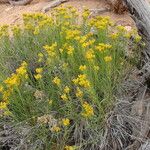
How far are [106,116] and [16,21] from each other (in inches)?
137

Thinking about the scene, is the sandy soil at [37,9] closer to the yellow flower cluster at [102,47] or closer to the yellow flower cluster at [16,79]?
the yellow flower cluster at [102,47]

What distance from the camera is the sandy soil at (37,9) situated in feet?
20.2

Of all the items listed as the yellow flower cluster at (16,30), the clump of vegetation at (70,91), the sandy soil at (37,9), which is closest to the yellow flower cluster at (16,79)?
the clump of vegetation at (70,91)

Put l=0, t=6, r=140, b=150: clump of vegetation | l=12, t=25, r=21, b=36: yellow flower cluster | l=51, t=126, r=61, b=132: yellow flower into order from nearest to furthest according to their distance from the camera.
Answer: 1. l=51, t=126, r=61, b=132: yellow flower
2. l=0, t=6, r=140, b=150: clump of vegetation
3. l=12, t=25, r=21, b=36: yellow flower cluster

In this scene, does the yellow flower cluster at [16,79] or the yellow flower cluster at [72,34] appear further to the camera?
the yellow flower cluster at [72,34]

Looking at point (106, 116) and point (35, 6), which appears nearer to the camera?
point (106, 116)

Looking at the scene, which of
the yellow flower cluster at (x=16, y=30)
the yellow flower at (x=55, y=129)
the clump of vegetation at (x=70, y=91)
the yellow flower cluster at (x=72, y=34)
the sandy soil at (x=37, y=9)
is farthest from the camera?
the sandy soil at (x=37, y=9)

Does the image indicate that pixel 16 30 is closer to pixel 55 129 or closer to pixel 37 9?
pixel 55 129

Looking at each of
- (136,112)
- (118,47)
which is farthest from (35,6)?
(136,112)

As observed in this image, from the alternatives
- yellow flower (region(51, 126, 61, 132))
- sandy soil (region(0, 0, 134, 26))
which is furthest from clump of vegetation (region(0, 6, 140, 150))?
sandy soil (region(0, 0, 134, 26))

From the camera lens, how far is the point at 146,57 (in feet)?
14.0

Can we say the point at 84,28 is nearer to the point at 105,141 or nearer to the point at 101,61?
the point at 101,61

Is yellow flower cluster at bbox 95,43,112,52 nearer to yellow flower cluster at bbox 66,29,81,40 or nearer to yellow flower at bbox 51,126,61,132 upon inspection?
yellow flower cluster at bbox 66,29,81,40

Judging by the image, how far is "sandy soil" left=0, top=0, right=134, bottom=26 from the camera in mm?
6157
